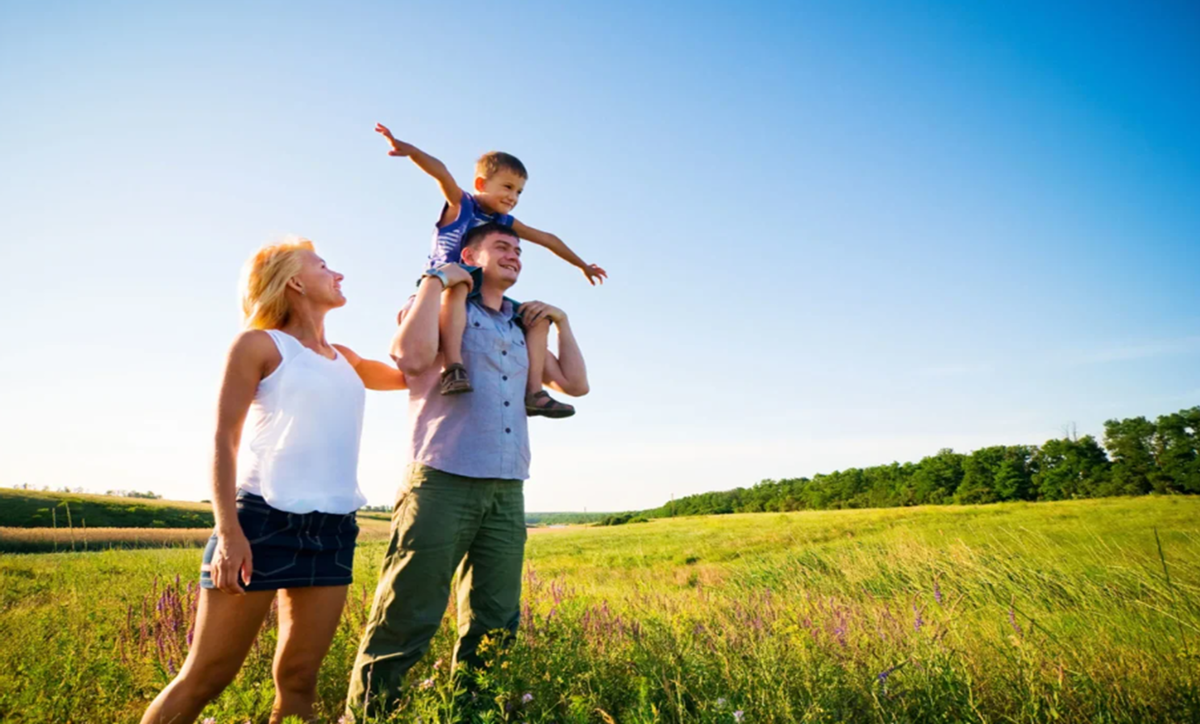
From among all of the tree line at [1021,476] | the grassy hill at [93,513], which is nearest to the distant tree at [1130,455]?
the tree line at [1021,476]

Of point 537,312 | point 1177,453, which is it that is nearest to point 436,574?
point 537,312

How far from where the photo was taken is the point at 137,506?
45625 mm

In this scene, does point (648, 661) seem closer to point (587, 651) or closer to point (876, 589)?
point (587, 651)

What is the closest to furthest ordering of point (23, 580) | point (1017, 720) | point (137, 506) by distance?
point (1017, 720), point (23, 580), point (137, 506)

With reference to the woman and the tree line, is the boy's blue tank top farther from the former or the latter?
the tree line

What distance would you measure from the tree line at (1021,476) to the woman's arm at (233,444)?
202ft

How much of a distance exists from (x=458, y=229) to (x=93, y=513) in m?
50.9

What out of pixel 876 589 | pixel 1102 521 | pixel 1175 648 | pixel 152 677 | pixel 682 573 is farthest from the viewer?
pixel 1102 521

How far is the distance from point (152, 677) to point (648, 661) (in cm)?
302

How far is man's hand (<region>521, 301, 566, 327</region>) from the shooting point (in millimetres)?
3537

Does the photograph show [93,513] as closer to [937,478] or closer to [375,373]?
[375,373]

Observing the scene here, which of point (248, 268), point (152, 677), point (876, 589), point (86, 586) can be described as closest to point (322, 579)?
point (248, 268)

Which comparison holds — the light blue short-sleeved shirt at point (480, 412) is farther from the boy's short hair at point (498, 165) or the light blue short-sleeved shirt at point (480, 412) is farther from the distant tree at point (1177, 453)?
the distant tree at point (1177, 453)

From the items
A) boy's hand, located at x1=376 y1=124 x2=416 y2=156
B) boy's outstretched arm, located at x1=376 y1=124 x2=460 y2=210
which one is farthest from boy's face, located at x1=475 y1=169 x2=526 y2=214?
boy's hand, located at x1=376 y1=124 x2=416 y2=156
